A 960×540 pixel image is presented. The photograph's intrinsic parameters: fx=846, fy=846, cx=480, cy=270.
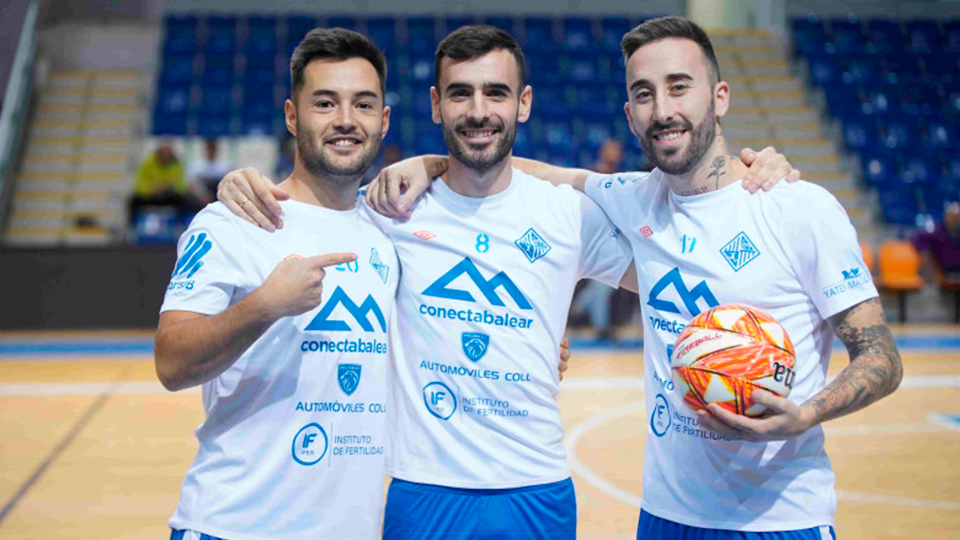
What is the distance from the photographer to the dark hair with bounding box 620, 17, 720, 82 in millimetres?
2381

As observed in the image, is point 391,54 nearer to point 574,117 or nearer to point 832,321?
point 574,117

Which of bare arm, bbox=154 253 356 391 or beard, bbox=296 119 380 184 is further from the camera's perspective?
beard, bbox=296 119 380 184

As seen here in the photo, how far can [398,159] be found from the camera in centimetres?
870

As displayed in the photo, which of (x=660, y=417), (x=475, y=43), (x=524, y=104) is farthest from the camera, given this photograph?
(x=524, y=104)

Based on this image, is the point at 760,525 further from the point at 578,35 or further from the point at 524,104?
the point at 578,35

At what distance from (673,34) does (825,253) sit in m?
0.74

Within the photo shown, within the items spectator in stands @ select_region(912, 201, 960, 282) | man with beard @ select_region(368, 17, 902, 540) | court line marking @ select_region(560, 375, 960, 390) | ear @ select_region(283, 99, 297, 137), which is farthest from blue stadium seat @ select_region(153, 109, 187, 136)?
man with beard @ select_region(368, 17, 902, 540)

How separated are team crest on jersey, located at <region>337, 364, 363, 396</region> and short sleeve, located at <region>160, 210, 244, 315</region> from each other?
1.12 ft

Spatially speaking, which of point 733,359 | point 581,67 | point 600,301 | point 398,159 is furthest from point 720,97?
point 581,67

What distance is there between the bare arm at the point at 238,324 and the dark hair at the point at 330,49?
70cm

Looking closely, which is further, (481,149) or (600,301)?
(600,301)

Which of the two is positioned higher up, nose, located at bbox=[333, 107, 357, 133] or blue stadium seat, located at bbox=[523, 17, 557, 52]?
blue stadium seat, located at bbox=[523, 17, 557, 52]

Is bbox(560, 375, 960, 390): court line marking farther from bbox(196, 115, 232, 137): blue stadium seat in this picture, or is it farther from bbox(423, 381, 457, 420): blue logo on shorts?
bbox(196, 115, 232, 137): blue stadium seat

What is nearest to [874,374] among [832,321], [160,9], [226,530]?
[832,321]
